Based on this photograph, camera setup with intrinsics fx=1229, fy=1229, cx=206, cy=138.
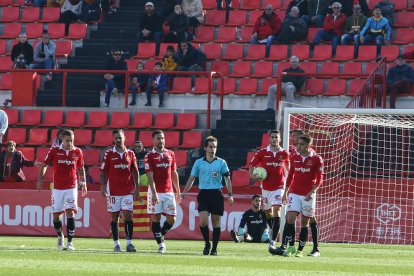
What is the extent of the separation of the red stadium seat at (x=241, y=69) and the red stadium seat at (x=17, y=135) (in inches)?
207

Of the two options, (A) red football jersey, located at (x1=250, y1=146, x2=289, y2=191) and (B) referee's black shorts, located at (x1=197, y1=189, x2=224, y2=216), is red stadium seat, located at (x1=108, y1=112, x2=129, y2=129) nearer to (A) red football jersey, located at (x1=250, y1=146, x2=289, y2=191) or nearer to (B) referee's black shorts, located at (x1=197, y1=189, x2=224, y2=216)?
(A) red football jersey, located at (x1=250, y1=146, x2=289, y2=191)

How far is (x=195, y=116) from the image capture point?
93.4 ft

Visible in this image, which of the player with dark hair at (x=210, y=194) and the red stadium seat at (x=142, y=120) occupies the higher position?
the red stadium seat at (x=142, y=120)

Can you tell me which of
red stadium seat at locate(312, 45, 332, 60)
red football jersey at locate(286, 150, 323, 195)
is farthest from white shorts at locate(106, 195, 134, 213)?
red stadium seat at locate(312, 45, 332, 60)

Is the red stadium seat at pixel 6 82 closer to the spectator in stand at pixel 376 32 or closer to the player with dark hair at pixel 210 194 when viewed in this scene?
the spectator in stand at pixel 376 32

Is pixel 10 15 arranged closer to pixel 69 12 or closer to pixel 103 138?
pixel 69 12

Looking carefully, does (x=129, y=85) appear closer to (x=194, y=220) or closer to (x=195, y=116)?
(x=195, y=116)

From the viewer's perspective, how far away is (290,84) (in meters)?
27.8

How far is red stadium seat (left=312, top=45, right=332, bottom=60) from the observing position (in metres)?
29.7

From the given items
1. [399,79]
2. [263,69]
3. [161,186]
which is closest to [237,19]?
[263,69]

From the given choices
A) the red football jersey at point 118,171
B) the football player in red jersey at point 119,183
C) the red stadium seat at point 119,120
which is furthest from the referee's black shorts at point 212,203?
the red stadium seat at point 119,120

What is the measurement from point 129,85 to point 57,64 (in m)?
2.94

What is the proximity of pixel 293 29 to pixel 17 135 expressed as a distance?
7.23m

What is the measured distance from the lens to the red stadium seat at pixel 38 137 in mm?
29188
